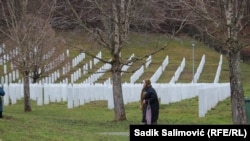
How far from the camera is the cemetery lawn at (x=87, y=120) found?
1455cm

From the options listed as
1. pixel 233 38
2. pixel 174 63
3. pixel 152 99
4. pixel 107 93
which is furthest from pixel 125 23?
pixel 174 63

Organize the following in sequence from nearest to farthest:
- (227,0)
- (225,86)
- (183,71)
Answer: (227,0)
(225,86)
(183,71)

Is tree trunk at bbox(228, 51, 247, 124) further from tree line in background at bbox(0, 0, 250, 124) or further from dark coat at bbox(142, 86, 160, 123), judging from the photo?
dark coat at bbox(142, 86, 160, 123)

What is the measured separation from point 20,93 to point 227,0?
2370cm

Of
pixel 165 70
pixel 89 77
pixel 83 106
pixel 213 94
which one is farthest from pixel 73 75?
pixel 213 94

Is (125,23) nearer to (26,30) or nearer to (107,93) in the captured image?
(107,93)

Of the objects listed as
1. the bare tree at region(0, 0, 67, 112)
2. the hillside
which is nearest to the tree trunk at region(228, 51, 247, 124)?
the bare tree at region(0, 0, 67, 112)

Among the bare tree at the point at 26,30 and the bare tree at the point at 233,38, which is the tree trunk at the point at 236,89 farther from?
the bare tree at the point at 26,30

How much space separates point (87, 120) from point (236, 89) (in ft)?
26.2

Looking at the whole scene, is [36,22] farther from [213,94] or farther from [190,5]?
[190,5]

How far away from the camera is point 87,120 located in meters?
22.5

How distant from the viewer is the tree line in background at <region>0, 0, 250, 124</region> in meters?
15.9

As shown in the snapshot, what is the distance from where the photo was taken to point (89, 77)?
47.2 meters

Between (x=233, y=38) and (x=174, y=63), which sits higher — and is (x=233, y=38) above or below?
above
